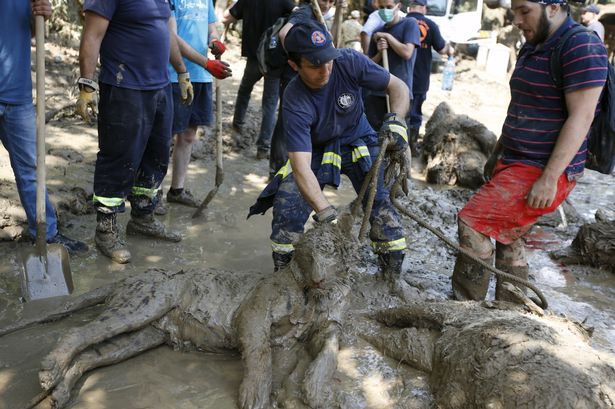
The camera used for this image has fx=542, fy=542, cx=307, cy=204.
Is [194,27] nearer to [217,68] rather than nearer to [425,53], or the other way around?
[217,68]

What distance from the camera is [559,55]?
334cm

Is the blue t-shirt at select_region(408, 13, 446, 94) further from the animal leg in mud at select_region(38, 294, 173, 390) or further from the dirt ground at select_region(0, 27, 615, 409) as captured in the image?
the animal leg in mud at select_region(38, 294, 173, 390)

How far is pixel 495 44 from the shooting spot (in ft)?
56.3

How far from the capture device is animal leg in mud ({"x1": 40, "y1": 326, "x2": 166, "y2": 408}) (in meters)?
2.77

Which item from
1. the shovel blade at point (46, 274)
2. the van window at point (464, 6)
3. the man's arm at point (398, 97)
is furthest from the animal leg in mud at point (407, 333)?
the van window at point (464, 6)

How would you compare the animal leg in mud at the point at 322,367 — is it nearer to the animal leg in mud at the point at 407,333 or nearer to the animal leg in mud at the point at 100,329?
the animal leg in mud at the point at 407,333

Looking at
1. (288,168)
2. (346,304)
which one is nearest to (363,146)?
(288,168)

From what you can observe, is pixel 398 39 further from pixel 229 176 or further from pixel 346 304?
pixel 346 304

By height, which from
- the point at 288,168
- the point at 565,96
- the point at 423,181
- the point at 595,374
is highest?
the point at 565,96

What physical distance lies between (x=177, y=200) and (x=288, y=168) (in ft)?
7.38

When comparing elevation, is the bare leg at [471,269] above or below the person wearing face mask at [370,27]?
below

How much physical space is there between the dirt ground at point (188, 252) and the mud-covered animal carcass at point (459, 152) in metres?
0.33

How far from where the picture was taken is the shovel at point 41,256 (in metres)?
3.78

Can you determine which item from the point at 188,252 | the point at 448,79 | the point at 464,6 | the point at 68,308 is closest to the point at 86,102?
the point at 188,252
